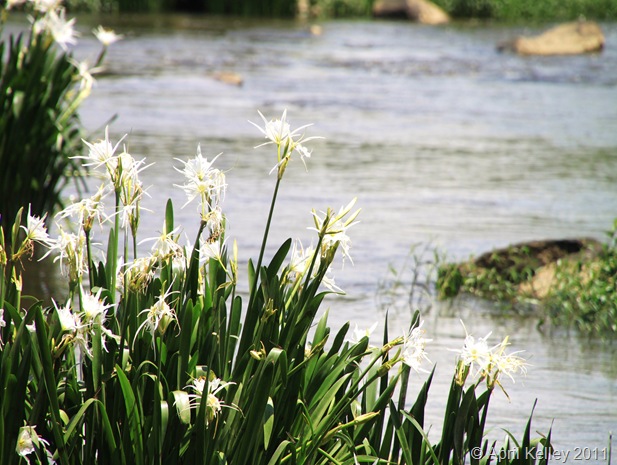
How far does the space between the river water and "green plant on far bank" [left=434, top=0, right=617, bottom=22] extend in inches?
515

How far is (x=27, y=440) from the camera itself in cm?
227

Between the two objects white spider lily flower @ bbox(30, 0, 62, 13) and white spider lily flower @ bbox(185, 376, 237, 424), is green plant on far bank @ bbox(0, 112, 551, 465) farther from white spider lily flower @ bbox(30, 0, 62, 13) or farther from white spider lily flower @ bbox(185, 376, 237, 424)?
white spider lily flower @ bbox(30, 0, 62, 13)

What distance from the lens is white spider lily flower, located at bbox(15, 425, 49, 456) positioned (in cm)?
226

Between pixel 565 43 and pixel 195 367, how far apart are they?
2267cm

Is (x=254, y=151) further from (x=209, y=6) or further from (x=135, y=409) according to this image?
(x=209, y=6)

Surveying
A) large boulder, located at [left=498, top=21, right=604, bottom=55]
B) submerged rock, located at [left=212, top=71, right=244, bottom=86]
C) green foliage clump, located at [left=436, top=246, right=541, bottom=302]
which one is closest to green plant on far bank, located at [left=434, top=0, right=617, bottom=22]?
large boulder, located at [left=498, top=21, right=604, bottom=55]

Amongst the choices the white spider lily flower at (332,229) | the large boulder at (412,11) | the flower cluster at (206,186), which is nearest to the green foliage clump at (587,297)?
the white spider lily flower at (332,229)

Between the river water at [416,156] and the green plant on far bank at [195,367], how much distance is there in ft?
3.76

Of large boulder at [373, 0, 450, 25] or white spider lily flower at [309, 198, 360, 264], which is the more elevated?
white spider lily flower at [309, 198, 360, 264]

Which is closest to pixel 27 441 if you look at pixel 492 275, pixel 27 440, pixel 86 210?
pixel 27 440

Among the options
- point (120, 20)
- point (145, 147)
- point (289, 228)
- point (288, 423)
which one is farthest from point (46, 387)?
point (120, 20)

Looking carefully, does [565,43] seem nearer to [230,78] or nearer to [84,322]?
[230,78]

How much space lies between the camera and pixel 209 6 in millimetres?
32594

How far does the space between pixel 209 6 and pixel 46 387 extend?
31.4 metres
